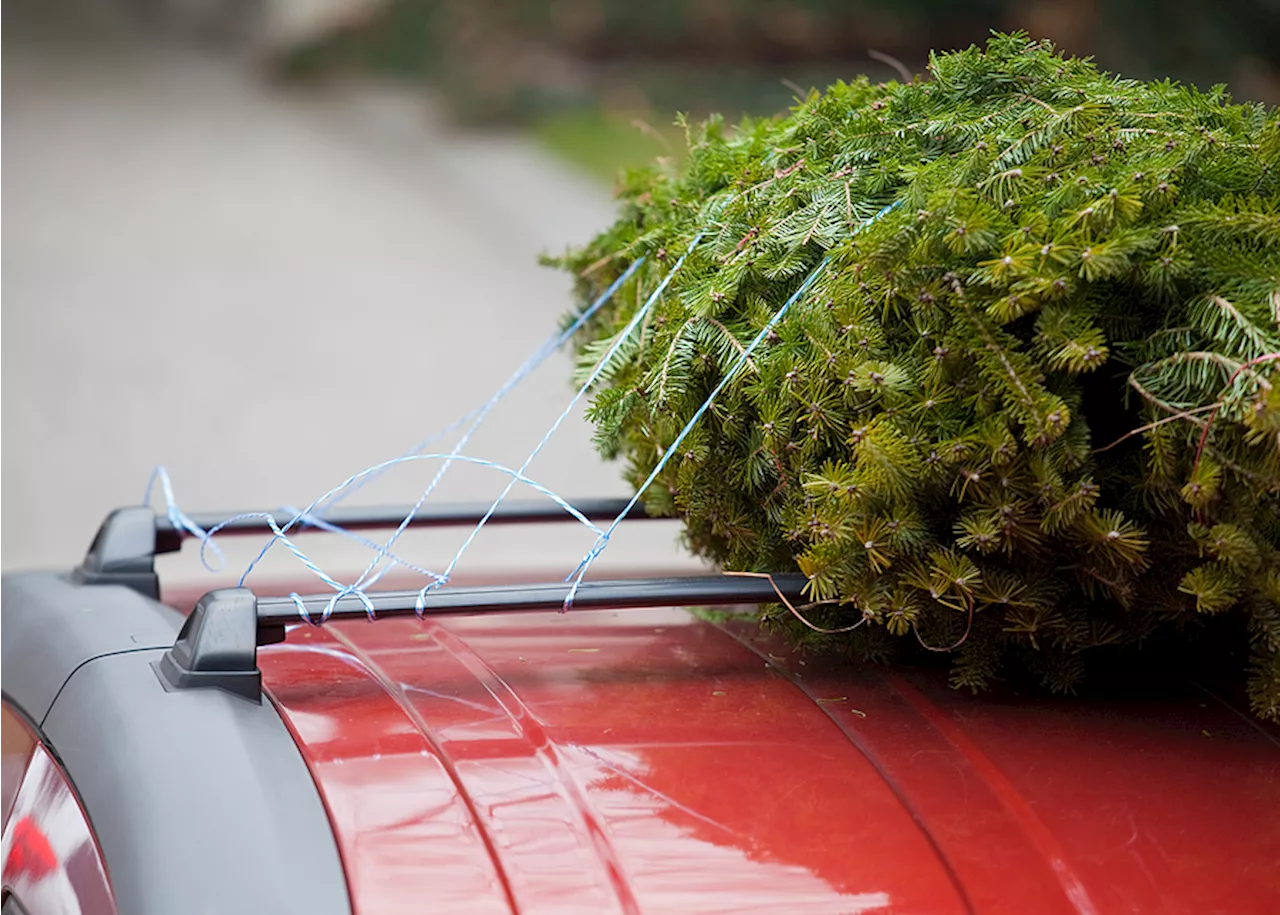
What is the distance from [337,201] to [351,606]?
38.7 feet

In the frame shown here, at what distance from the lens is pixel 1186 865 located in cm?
138

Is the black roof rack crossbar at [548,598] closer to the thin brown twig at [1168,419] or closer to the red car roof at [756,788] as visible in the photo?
the red car roof at [756,788]

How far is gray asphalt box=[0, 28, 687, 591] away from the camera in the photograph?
709 cm

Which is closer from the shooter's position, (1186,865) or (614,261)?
(1186,865)

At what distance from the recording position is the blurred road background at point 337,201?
7.36 m

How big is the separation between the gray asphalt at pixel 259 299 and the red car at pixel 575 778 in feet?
2.98

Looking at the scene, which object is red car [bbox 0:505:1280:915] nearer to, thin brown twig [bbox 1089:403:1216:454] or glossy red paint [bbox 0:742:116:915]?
glossy red paint [bbox 0:742:116:915]

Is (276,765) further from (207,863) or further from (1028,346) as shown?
(1028,346)

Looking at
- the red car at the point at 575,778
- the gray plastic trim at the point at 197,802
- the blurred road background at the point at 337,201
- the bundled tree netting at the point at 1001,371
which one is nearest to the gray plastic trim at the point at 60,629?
the red car at the point at 575,778

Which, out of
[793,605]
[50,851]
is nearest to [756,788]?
[793,605]

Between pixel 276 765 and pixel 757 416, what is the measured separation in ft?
2.20

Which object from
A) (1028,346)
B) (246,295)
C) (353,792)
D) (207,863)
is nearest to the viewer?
(207,863)

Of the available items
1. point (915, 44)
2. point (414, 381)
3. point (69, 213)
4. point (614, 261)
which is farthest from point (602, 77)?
point (614, 261)

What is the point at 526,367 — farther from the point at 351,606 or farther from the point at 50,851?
the point at 50,851
